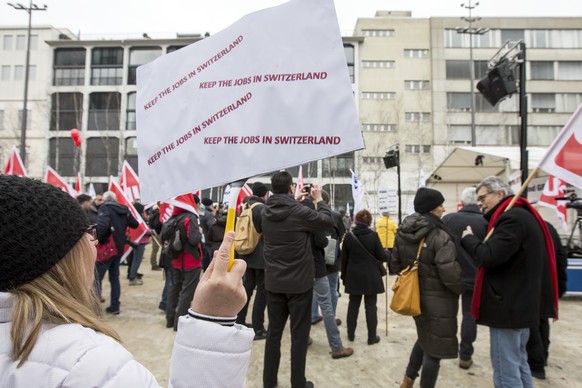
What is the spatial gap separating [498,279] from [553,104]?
142 feet

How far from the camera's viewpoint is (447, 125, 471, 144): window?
36.6 m

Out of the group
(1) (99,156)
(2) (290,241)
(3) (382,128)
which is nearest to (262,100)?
(2) (290,241)

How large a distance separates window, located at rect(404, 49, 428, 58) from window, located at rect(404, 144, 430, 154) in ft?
30.5

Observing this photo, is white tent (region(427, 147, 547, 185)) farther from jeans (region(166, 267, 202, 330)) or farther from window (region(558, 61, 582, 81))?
window (region(558, 61, 582, 81))

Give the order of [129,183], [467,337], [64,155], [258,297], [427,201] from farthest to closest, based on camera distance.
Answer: [64,155]
[129,183]
[258,297]
[467,337]
[427,201]

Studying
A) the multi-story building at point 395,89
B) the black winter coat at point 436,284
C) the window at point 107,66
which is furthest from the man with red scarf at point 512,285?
the window at point 107,66

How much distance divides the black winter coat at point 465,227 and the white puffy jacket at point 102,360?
3997 mm

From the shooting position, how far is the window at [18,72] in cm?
3988

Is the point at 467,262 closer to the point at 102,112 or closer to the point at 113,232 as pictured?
the point at 113,232

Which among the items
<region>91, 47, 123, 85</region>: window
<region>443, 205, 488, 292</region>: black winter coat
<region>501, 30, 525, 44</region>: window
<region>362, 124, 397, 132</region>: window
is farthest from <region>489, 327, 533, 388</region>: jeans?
<region>501, 30, 525, 44</region>: window

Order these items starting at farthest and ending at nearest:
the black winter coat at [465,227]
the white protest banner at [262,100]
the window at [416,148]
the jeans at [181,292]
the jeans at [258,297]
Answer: the window at [416,148] → the jeans at [181,292] → the jeans at [258,297] → the black winter coat at [465,227] → the white protest banner at [262,100]

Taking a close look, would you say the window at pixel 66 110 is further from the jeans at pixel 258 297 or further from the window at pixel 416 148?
the jeans at pixel 258 297

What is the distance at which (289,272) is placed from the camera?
368 centimetres

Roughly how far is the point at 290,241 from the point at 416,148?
34.9 meters
